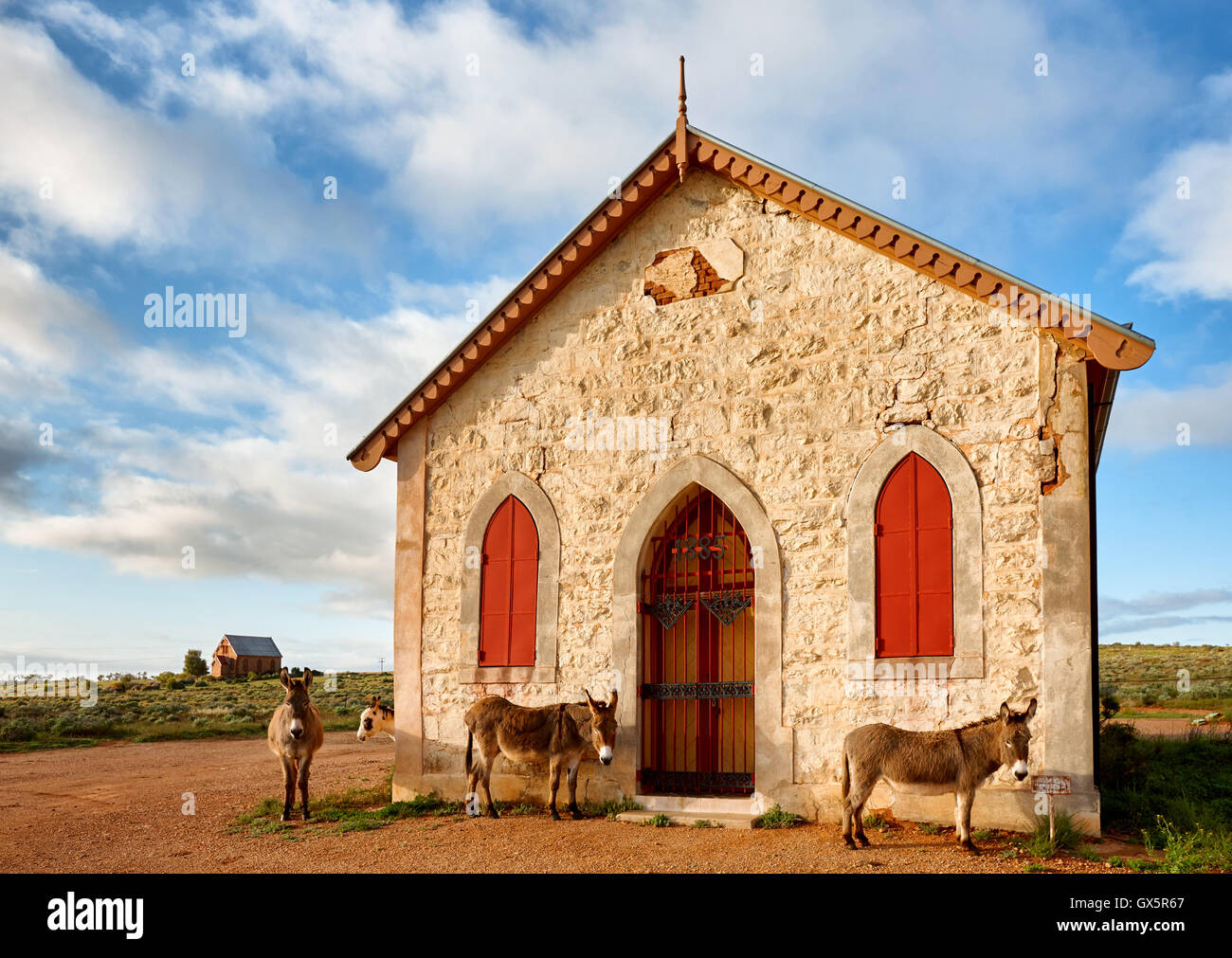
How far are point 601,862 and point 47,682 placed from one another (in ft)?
177

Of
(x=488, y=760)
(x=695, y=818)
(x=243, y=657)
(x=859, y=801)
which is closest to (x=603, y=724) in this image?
(x=695, y=818)

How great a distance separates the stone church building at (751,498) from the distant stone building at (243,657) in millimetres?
46305

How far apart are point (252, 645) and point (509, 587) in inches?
1937

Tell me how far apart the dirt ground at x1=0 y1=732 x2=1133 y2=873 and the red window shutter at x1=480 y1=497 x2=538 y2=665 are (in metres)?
2.19

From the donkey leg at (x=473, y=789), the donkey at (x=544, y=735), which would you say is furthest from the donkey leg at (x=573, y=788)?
the donkey leg at (x=473, y=789)

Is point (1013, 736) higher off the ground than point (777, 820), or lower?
higher

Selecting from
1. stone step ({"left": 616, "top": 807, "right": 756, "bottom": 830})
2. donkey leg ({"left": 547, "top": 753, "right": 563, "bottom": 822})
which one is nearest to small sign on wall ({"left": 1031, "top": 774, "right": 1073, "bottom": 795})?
stone step ({"left": 616, "top": 807, "right": 756, "bottom": 830})

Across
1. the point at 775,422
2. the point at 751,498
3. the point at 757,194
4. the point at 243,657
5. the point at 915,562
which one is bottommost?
the point at 243,657

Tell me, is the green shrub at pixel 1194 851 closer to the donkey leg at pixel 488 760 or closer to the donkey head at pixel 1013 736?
the donkey head at pixel 1013 736

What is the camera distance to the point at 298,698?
12375 millimetres

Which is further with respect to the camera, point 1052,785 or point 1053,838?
point 1052,785

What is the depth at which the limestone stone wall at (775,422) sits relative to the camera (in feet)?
34.0

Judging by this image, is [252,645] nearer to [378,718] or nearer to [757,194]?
[378,718]

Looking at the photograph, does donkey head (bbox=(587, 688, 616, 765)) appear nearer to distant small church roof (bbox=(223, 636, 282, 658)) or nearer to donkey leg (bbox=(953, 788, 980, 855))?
donkey leg (bbox=(953, 788, 980, 855))
